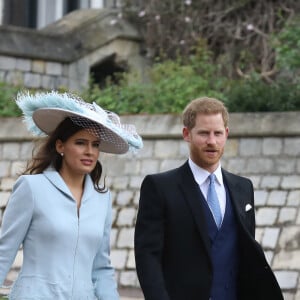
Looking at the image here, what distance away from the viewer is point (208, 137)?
5.33 meters

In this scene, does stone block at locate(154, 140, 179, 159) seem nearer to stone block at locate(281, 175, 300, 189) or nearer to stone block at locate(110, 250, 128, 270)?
stone block at locate(110, 250, 128, 270)

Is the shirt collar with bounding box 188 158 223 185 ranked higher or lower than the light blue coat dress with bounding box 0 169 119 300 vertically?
higher

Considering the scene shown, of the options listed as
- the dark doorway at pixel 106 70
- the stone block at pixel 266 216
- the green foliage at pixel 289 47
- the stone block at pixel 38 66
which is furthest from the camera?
the dark doorway at pixel 106 70

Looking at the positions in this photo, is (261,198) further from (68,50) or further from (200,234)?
(200,234)

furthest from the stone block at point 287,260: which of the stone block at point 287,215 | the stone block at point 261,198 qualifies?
the stone block at point 261,198

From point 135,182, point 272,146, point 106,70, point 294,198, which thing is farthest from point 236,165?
point 106,70

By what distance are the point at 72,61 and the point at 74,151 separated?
10.7 m

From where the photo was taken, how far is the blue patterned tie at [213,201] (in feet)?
17.6

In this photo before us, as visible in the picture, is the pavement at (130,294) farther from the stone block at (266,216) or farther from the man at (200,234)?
the man at (200,234)

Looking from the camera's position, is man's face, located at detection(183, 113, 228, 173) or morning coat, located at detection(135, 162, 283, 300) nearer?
morning coat, located at detection(135, 162, 283, 300)

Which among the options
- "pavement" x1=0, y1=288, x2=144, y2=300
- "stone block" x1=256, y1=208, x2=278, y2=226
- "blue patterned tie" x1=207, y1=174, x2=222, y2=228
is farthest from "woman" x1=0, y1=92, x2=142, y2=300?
"stone block" x1=256, y1=208, x2=278, y2=226

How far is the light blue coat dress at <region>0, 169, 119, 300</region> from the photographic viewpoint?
5078 mm

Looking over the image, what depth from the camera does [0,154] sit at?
13328mm

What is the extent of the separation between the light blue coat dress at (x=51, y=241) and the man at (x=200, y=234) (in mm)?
225
